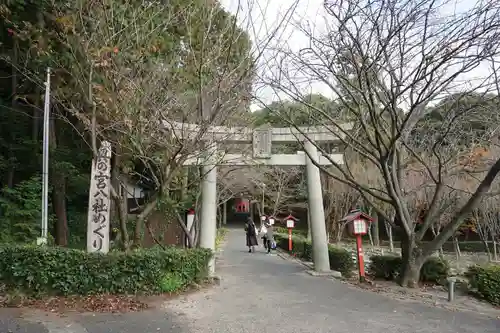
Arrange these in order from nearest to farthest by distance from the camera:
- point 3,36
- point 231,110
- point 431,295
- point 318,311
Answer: point 318,311, point 431,295, point 231,110, point 3,36

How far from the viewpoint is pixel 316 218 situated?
12.2m

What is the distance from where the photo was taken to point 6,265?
275 inches

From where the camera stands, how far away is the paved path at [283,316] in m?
5.76

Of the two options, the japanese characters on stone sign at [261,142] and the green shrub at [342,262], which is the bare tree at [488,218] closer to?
the green shrub at [342,262]

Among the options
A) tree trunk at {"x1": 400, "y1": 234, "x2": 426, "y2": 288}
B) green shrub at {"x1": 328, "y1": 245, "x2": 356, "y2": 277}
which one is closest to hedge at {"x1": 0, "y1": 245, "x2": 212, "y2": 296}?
tree trunk at {"x1": 400, "y1": 234, "x2": 426, "y2": 288}

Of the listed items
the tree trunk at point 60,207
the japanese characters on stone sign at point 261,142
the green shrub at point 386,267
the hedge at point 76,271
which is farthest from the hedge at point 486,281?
the tree trunk at point 60,207

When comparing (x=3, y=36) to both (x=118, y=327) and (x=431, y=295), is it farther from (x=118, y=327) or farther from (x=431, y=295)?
(x=431, y=295)

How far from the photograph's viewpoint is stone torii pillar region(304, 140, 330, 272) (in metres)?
11.9

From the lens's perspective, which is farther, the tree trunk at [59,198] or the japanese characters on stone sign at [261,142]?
the tree trunk at [59,198]

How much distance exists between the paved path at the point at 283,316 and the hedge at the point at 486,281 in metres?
1.54

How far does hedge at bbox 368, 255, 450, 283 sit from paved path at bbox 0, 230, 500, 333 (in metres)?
2.08

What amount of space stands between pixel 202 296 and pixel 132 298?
1.43 m

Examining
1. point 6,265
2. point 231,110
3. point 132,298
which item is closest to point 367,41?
point 231,110

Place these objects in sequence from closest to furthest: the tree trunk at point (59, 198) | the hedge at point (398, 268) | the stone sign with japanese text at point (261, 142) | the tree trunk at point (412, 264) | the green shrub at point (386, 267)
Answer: the tree trunk at point (412, 264)
the hedge at point (398, 268)
the green shrub at point (386, 267)
the stone sign with japanese text at point (261, 142)
the tree trunk at point (59, 198)
